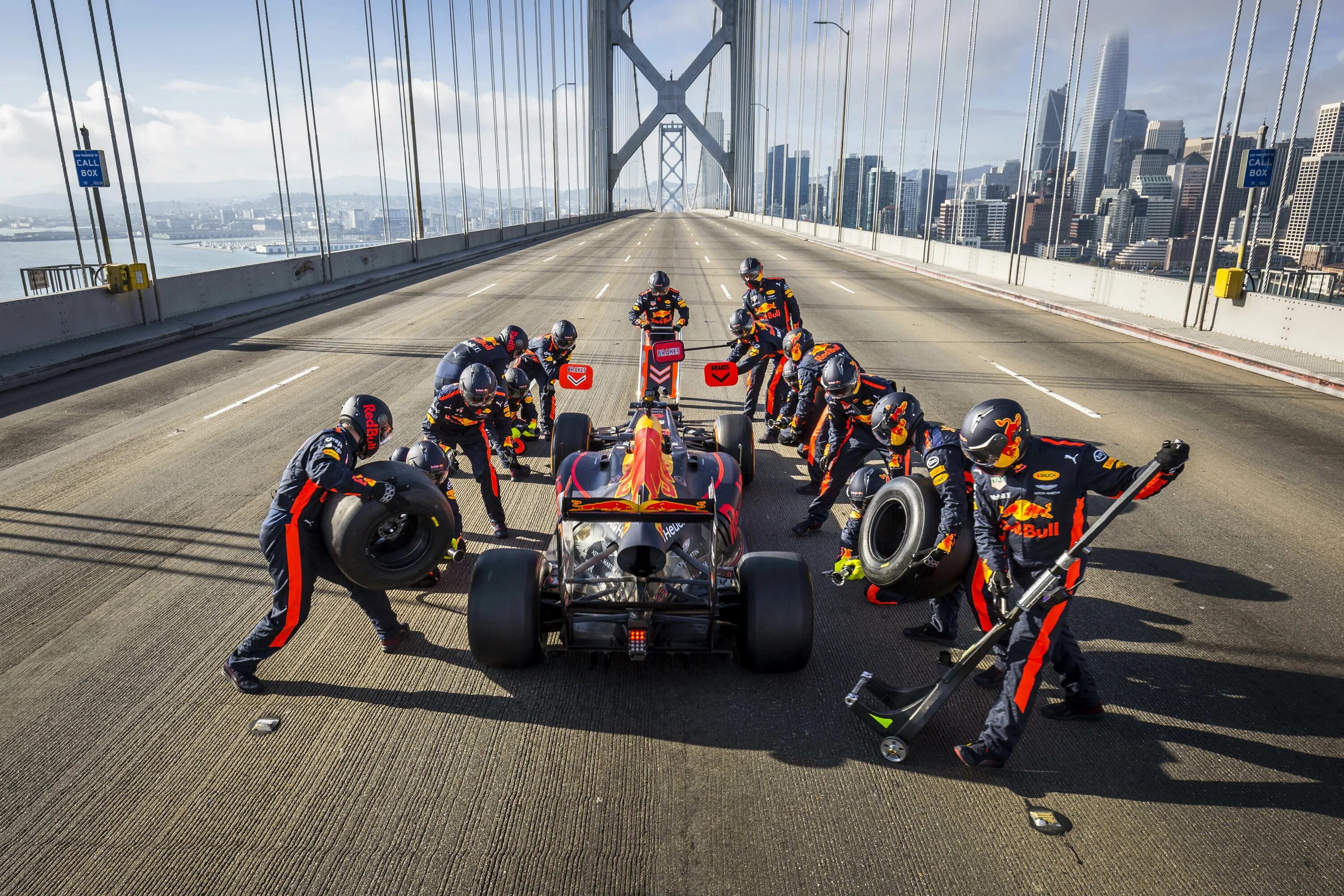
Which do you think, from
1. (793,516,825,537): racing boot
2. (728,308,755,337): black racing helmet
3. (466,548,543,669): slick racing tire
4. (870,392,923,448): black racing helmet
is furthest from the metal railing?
(870,392,923,448): black racing helmet

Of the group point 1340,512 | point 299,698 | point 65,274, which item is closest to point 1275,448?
point 1340,512

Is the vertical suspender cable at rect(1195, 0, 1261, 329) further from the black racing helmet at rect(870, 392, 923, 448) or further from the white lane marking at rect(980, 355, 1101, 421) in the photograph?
the black racing helmet at rect(870, 392, 923, 448)

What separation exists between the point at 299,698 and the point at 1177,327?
19795 mm

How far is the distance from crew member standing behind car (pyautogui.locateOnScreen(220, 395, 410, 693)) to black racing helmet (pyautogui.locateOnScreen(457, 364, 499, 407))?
5.66 feet

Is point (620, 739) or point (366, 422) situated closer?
point (620, 739)

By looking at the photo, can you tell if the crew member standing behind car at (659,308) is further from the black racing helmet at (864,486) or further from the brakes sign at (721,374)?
the black racing helmet at (864,486)

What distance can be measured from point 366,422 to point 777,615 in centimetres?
292

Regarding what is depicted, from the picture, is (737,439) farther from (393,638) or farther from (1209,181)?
(1209,181)

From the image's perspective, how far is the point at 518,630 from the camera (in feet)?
16.4

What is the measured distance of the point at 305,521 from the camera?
4961 mm

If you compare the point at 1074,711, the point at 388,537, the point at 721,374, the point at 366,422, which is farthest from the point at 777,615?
the point at 721,374

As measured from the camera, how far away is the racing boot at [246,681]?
5117 mm

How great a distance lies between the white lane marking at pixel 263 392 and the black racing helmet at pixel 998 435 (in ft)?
35.0

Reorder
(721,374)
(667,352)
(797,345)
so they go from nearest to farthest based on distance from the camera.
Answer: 1. (797,345)
2. (667,352)
3. (721,374)
